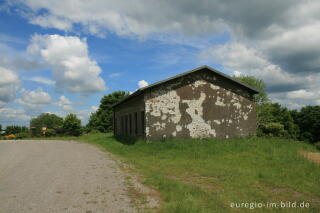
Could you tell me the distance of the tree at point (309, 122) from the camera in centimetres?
4613

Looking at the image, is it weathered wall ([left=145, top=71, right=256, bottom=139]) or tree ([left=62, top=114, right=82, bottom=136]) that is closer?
weathered wall ([left=145, top=71, right=256, bottom=139])

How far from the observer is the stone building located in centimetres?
1627

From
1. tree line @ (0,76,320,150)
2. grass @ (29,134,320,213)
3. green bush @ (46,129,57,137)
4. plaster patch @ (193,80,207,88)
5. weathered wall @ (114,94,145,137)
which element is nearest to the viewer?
grass @ (29,134,320,213)

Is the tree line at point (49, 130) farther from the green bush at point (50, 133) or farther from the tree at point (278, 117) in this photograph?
the tree at point (278, 117)

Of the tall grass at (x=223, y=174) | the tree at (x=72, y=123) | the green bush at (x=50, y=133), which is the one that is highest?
the tree at (x=72, y=123)

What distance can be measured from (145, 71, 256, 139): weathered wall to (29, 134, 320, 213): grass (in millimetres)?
1719

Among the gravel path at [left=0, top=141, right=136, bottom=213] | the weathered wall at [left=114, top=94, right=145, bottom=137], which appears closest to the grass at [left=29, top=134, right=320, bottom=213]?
the gravel path at [left=0, top=141, right=136, bottom=213]

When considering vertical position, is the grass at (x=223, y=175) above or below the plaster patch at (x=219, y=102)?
below

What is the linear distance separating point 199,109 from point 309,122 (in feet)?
131

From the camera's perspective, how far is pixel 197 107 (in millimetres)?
16766

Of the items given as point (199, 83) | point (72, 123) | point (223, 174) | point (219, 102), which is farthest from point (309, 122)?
point (223, 174)

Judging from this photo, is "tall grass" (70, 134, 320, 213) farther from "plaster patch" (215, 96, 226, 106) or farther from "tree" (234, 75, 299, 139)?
"tree" (234, 75, 299, 139)

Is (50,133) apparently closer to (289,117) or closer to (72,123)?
(72,123)

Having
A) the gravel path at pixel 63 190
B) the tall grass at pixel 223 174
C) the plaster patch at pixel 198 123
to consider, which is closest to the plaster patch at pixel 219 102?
the plaster patch at pixel 198 123
